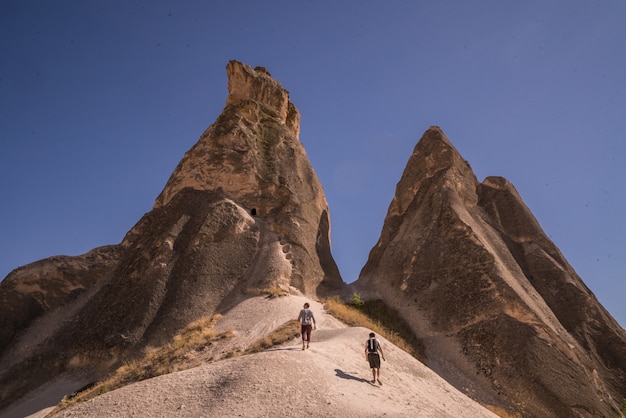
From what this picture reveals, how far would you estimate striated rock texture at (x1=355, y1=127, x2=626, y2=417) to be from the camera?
15.8 m

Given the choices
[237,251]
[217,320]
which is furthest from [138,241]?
[217,320]

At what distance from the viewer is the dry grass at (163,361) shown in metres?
13.3

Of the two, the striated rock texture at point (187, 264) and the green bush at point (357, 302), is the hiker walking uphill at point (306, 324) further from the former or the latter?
the green bush at point (357, 302)

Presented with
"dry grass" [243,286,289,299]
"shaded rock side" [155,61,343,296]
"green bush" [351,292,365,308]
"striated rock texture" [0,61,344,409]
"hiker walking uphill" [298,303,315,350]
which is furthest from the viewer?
"shaded rock side" [155,61,343,296]

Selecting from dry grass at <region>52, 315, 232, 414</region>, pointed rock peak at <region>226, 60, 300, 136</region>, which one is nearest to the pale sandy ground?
dry grass at <region>52, 315, 232, 414</region>

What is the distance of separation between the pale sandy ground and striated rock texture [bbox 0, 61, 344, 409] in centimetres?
732

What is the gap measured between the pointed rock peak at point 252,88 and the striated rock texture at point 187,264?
5.15 ft

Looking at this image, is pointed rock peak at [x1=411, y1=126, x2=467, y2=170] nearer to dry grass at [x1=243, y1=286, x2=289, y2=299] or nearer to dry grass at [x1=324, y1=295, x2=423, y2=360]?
dry grass at [x1=324, y1=295, x2=423, y2=360]

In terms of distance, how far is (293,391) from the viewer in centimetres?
890

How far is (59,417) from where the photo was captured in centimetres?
893

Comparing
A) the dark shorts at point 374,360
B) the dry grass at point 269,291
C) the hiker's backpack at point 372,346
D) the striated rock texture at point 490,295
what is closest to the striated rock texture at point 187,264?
the dry grass at point 269,291

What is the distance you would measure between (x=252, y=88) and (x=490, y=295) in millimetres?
19788

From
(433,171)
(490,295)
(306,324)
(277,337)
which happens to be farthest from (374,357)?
(433,171)

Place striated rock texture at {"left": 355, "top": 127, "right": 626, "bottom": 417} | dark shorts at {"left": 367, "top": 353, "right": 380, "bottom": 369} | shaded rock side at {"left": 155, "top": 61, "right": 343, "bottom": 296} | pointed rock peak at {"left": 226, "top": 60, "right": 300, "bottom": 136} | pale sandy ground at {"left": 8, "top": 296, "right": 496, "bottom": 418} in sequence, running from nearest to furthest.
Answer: pale sandy ground at {"left": 8, "top": 296, "right": 496, "bottom": 418}
dark shorts at {"left": 367, "top": 353, "right": 380, "bottom": 369}
striated rock texture at {"left": 355, "top": 127, "right": 626, "bottom": 417}
shaded rock side at {"left": 155, "top": 61, "right": 343, "bottom": 296}
pointed rock peak at {"left": 226, "top": 60, "right": 300, "bottom": 136}
